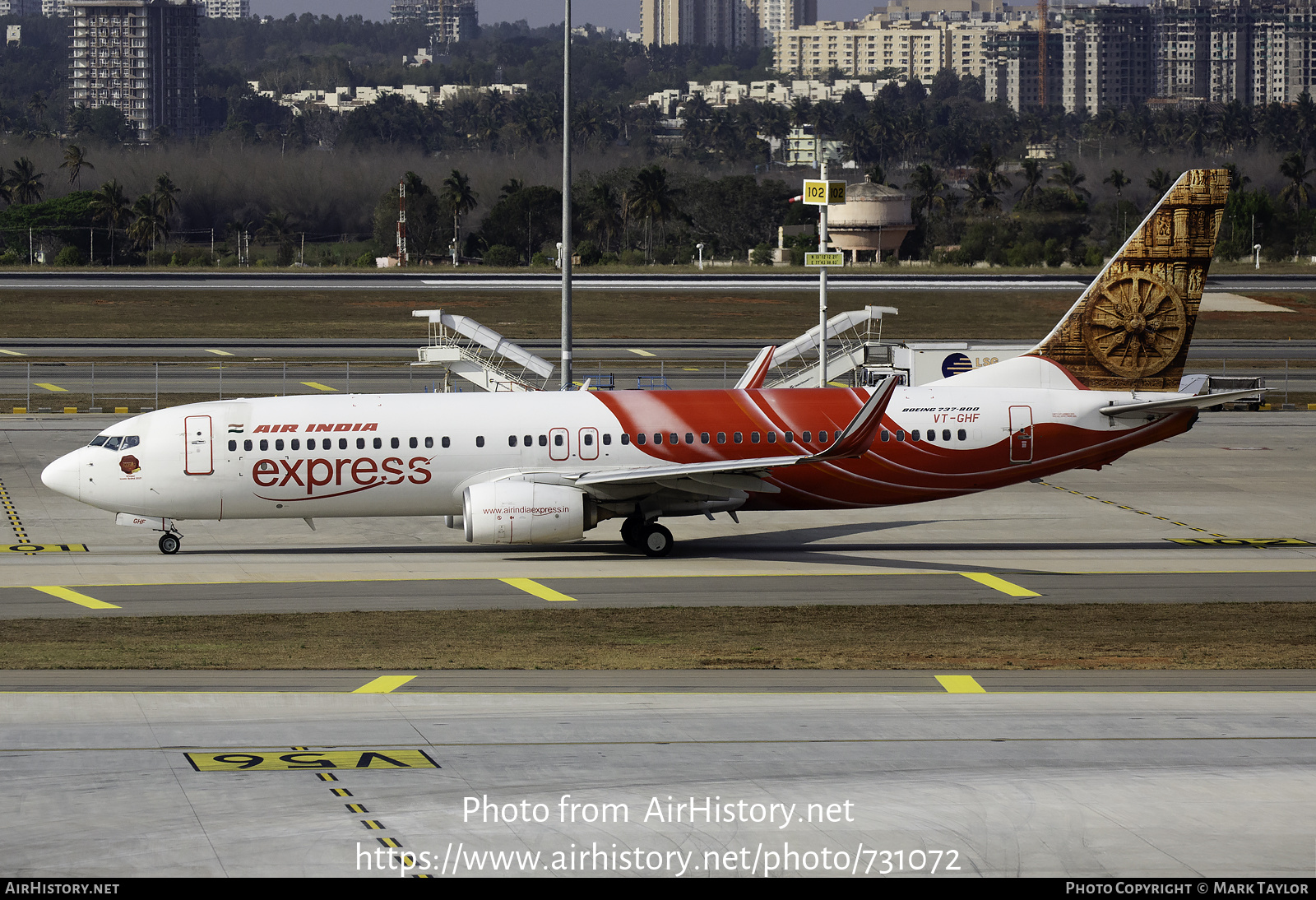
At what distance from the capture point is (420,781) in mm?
17453

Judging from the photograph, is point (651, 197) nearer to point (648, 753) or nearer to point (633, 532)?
point (633, 532)

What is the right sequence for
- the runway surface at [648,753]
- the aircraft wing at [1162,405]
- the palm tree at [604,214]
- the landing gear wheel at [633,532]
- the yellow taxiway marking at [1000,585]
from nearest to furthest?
the runway surface at [648,753] → the yellow taxiway marking at [1000,585] → the aircraft wing at [1162,405] → the landing gear wheel at [633,532] → the palm tree at [604,214]

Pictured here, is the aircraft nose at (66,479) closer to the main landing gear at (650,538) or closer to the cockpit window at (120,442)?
the cockpit window at (120,442)

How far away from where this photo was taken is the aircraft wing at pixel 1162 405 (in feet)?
113

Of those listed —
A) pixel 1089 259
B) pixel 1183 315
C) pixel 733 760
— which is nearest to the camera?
pixel 733 760

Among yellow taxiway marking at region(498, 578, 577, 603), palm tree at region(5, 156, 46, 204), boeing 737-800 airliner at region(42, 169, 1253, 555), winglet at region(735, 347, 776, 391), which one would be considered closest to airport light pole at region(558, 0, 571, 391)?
winglet at region(735, 347, 776, 391)

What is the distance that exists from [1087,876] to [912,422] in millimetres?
21421

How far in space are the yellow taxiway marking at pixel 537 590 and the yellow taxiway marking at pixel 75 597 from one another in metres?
7.90

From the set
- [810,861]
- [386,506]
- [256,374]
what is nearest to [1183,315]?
[386,506]

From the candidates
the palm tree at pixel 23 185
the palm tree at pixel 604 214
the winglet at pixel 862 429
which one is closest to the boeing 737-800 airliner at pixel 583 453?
the winglet at pixel 862 429

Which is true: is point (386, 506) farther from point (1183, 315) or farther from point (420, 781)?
point (1183, 315)

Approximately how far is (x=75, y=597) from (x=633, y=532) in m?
12.3

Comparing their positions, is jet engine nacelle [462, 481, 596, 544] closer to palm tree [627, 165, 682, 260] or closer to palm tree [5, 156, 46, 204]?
palm tree [627, 165, 682, 260]

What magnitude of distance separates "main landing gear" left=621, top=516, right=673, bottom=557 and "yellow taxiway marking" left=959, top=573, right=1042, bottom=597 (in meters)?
6.85
